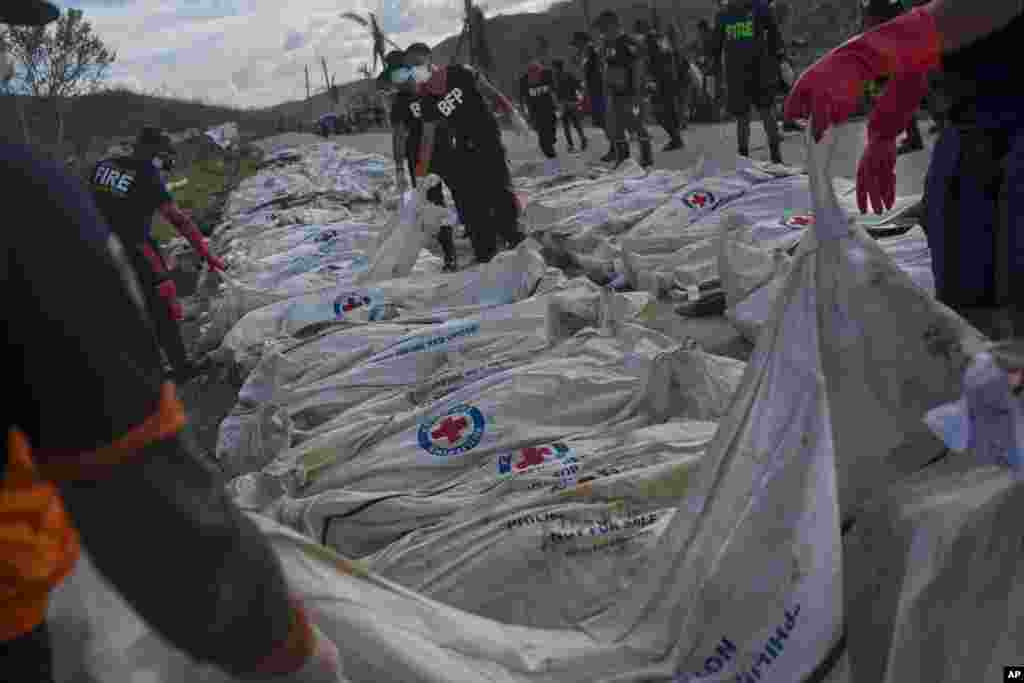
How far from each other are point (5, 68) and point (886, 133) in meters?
1.71

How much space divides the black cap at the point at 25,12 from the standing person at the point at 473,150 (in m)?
5.98

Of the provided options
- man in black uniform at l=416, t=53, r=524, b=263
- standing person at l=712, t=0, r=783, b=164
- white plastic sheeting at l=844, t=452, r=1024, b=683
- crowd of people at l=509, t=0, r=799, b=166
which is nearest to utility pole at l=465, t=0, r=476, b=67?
crowd of people at l=509, t=0, r=799, b=166

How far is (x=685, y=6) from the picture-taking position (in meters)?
62.9

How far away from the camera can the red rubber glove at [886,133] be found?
1904mm

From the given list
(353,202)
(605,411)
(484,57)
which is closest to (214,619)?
(605,411)

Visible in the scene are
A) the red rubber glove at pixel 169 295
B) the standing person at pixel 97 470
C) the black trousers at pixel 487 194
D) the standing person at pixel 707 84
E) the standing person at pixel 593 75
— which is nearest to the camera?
the standing person at pixel 97 470

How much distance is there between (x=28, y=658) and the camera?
0.91 m

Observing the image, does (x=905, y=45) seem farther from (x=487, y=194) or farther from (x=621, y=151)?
(x=621, y=151)

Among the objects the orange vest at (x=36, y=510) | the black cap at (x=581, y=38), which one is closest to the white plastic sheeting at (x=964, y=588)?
the orange vest at (x=36, y=510)

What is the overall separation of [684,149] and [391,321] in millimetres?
7689

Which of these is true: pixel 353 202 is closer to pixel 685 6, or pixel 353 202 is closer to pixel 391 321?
pixel 391 321

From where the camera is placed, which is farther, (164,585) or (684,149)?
(684,149)

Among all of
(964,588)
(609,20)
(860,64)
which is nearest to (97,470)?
(964,588)

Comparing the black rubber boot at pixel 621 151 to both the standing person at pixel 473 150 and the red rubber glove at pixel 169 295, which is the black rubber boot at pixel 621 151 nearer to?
the standing person at pixel 473 150
